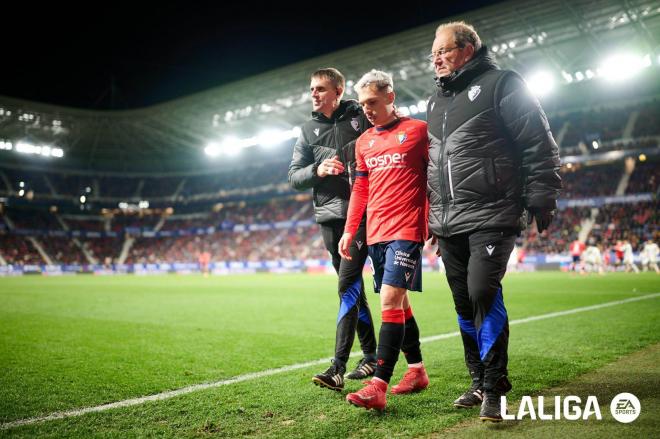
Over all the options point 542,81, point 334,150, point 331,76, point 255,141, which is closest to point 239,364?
point 334,150

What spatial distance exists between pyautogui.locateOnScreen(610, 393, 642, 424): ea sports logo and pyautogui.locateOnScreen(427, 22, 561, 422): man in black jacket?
0.65 m

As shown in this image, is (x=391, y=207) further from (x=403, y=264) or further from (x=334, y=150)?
(x=334, y=150)

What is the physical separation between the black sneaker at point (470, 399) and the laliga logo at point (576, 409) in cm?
28

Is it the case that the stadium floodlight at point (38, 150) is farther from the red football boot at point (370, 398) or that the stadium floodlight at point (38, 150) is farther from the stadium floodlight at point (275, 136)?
the red football boot at point (370, 398)

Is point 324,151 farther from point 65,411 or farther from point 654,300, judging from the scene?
point 654,300

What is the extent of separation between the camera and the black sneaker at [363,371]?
4.39m

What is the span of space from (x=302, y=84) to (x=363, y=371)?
3171 centimetres

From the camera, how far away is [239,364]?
5.14m

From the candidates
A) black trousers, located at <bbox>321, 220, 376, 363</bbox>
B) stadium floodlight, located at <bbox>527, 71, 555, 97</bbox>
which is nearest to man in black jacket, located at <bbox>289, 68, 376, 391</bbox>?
black trousers, located at <bbox>321, 220, 376, 363</bbox>

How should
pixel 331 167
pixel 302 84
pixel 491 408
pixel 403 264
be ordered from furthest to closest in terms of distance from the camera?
pixel 302 84, pixel 331 167, pixel 403 264, pixel 491 408

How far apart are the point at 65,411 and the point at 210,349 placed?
8.59 ft

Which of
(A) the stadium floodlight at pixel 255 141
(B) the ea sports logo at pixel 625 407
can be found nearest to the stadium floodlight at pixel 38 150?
(A) the stadium floodlight at pixel 255 141

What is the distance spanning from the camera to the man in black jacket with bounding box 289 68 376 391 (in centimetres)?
429

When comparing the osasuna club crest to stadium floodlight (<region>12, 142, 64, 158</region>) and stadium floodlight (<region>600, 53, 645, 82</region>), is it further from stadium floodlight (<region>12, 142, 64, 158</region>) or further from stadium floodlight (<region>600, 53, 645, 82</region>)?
stadium floodlight (<region>12, 142, 64, 158</region>)
